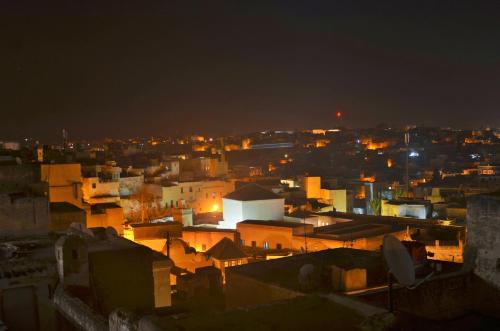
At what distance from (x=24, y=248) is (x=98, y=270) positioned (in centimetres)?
240

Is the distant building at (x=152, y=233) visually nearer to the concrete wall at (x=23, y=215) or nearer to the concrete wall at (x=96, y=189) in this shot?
the concrete wall at (x=96, y=189)

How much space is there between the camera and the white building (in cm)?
2992

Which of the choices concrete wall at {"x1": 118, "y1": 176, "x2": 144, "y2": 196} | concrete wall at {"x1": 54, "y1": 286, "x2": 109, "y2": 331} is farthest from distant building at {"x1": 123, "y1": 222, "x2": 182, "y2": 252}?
concrete wall at {"x1": 54, "y1": 286, "x2": 109, "y2": 331}

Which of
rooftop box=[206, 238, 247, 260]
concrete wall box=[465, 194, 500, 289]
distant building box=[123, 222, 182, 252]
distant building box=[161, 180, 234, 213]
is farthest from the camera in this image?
distant building box=[161, 180, 234, 213]

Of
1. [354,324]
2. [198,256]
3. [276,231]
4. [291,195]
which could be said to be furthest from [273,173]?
[354,324]

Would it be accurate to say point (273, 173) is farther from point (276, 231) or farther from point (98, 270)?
point (98, 270)

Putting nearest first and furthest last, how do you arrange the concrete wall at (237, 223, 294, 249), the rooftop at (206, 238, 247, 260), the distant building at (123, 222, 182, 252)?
the rooftop at (206, 238, 247, 260), the distant building at (123, 222, 182, 252), the concrete wall at (237, 223, 294, 249)

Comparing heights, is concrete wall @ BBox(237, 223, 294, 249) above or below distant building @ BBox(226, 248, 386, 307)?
below

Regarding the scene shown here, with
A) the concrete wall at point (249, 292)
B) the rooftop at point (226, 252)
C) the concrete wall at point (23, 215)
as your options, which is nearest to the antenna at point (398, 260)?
the concrete wall at point (249, 292)

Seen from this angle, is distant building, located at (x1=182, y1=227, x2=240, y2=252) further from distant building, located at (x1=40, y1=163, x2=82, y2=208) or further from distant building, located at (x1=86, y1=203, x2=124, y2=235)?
distant building, located at (x1=40, y1=163, x2=82, y2=208)

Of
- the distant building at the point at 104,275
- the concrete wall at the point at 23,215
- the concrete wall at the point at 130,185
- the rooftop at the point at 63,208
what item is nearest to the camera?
the distant building at the point at 104,275

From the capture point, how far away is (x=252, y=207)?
30.0 m

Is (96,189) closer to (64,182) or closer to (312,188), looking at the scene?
(64,182)

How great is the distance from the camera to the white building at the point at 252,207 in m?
29.9
